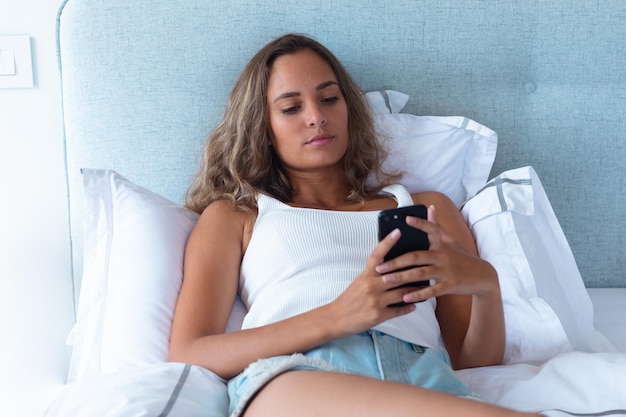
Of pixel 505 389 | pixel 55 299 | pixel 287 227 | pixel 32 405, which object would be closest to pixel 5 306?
pixel 55 299

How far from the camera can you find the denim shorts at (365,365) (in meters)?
1.15

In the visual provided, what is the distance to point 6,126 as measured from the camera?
197 centimetres

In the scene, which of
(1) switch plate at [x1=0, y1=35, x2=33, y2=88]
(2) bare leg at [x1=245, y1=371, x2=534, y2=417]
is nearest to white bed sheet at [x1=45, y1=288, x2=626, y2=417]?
(2) bare leg at [x1=245, y1=371, x2=534, y2=417]

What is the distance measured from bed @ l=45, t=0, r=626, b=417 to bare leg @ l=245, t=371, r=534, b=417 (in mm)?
381

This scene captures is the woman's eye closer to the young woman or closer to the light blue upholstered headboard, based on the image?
the young woman

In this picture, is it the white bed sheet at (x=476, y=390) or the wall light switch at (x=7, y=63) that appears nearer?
the white bed sheet at (x=476, y=390)

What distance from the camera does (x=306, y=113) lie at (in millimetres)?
1531

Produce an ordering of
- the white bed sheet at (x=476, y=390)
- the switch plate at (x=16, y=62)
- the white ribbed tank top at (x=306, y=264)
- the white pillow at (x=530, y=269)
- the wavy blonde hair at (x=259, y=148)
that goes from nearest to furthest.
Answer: the white bed sheet at (x=476, y=390)
the white ribbed tank top at (x=306, y=264)
the white pillow at (x=530, y=269)
the wavy blonde hair at (x=259, y=148)
the switch plate at (x=16, y=62)

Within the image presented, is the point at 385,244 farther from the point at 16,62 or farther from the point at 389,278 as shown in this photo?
the point at 16,62

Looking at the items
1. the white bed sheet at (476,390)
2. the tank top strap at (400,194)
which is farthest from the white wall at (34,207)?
the tank top strap at (400,194)

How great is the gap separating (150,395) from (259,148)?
62cm

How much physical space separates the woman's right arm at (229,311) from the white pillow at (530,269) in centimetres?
39

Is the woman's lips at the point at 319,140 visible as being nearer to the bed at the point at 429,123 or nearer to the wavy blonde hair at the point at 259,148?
the wavy blonde hair at the point at 259,148

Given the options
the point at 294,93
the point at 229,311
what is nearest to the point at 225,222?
the point at 229,311
